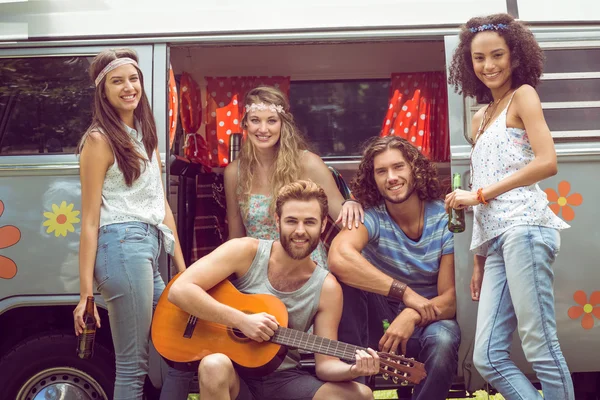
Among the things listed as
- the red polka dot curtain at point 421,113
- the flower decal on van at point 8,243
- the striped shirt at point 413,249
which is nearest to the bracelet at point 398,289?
the striped shirt at point 413,249

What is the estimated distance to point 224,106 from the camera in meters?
5.66

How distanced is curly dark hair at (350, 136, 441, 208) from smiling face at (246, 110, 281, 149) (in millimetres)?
545

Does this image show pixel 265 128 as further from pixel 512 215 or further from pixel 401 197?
pixel 512 215

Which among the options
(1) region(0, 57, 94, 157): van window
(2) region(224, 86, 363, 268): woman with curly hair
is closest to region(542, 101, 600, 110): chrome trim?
(2) region(224, 86, 363, 268): woman with curly hair

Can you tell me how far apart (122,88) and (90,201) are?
56 centimetres

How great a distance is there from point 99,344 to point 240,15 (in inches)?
74.5

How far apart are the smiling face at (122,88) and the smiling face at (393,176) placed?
4.22 feet

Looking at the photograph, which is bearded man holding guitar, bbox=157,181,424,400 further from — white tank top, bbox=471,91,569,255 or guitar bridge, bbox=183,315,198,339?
white tank top, bbox=471,91,569,255

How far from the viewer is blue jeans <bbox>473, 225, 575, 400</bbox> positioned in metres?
2.93

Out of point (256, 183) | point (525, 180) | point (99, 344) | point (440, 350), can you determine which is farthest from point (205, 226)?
point (525, 180)

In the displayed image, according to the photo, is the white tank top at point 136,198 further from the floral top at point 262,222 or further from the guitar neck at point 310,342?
the guitar neck at point 310,342

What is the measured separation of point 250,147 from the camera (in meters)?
4.16

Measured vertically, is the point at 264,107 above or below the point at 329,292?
above

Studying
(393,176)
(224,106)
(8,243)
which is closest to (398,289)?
(393,176)
